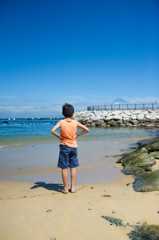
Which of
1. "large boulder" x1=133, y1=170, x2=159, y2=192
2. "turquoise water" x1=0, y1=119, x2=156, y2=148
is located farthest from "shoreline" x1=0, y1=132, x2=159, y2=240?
"turquoise water" x1=0, y1=119, x2=156, y2=148

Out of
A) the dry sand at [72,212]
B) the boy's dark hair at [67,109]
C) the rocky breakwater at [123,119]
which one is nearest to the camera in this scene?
the dry sand at [72,212]

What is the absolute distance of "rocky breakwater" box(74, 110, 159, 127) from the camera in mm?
38384

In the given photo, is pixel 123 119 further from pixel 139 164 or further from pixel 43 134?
pixel 139 164

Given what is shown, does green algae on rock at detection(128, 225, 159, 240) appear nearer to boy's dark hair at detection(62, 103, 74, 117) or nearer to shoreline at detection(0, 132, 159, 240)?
shoreline at detection(0, 132, 159, 240)

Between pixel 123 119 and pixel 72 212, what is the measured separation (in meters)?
37.7

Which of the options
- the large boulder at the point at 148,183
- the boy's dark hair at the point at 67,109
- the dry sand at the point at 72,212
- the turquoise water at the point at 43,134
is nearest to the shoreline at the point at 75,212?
the dry sand at the point at 72,212

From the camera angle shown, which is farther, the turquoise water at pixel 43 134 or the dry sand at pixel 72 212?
the turquoise water at pixel 43 134

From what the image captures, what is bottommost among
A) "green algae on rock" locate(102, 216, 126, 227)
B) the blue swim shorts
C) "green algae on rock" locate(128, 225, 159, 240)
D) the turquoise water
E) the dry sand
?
→ the turquoise water

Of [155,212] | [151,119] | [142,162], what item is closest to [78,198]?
[155,212]

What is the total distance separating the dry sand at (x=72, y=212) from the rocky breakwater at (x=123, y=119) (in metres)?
35.1

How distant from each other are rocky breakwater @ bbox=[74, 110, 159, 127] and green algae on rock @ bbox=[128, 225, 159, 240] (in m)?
36.2

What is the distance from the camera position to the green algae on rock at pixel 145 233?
231 centimetres

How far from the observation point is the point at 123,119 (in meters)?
39.6

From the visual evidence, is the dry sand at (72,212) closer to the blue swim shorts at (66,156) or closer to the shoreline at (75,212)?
the shoreline at (75,212)
